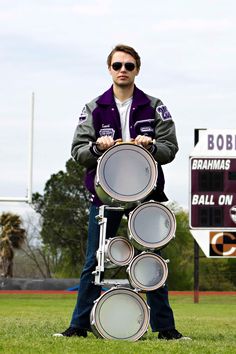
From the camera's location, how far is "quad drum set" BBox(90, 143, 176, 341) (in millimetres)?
6559

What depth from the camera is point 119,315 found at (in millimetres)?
6574

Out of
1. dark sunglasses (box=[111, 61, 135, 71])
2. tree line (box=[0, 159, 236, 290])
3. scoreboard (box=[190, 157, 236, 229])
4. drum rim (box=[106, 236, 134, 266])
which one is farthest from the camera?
tree line (box=[0, 159, 236, 290])

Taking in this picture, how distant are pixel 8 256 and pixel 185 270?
972 centimetres

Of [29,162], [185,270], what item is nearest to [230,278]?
[185,270]

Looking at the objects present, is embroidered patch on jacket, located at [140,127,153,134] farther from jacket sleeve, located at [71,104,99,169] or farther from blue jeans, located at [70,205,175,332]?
blue jeans, located at [70,205,175,332]

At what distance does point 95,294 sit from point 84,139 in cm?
100

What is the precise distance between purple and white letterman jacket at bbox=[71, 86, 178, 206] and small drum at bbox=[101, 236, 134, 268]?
1.31 feet

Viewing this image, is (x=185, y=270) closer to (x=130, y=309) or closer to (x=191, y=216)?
(x=191, y=216)

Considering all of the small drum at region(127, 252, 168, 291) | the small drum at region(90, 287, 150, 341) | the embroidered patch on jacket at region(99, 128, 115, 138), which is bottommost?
the small drum at region(90, 287, 150, 341)

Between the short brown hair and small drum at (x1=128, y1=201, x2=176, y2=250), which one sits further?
the short brown hair

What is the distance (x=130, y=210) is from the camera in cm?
678

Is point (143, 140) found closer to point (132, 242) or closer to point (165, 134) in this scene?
point (165, 134)

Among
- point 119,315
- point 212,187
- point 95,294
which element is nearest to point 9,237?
point 212,187

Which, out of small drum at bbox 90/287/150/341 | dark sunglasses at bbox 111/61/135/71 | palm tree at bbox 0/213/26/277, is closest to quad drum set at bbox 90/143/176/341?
small drum at bbox 90/287/150/341
